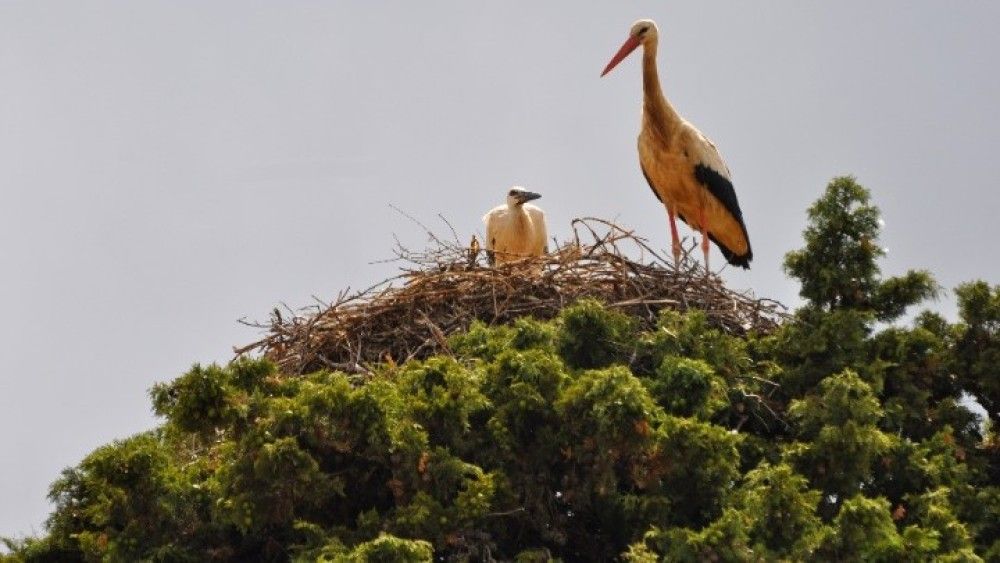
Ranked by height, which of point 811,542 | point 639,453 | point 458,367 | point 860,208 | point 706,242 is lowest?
point 811,542

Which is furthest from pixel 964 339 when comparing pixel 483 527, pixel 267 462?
pixel 267 462

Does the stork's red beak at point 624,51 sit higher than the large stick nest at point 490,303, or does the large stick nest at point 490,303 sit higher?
the stork's red beak at point 624,51

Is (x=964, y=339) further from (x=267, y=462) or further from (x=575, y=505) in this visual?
(x=267, y=462)

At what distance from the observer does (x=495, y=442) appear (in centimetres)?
1057

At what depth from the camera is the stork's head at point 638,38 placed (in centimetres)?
Answer: 1681

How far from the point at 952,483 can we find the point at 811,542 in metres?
2.04

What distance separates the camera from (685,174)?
15.9 meters

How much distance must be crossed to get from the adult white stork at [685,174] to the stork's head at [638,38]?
1.07ft

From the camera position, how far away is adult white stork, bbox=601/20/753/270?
15.9 m

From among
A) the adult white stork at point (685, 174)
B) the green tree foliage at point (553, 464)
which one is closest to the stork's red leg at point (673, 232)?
the adult white stork at point (685, 174)

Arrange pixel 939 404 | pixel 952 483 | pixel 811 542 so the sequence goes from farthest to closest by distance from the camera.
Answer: pixel 939 404
pixel 952 483
pixel 811 542

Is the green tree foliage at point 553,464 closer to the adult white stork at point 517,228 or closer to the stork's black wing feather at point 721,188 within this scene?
the stork's black wing feather at point 721,188

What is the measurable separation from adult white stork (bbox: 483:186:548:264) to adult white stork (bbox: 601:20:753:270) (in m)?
1.57

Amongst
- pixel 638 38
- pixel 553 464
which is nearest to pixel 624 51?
pixel 638 38
